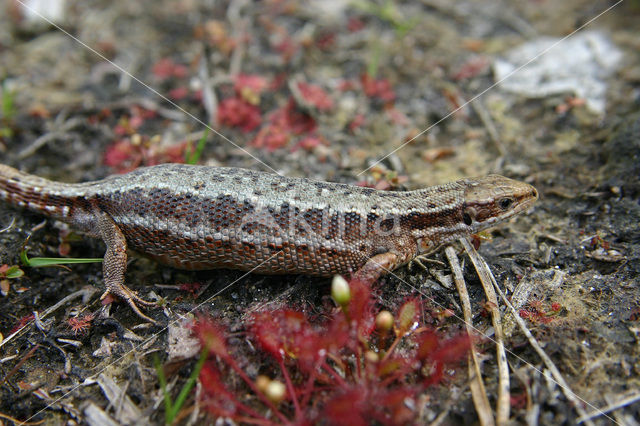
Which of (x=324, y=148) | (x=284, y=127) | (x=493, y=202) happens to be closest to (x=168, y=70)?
(x=284, y=127)

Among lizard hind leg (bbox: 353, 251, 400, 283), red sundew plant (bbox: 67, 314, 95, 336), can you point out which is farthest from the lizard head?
red sundew plant (bbox: 67, 314, 95, 336)

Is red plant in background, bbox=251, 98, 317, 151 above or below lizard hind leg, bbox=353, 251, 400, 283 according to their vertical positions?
above

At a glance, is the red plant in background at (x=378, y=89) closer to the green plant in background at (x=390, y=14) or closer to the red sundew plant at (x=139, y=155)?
the green plant in background at (x=390, y=14)

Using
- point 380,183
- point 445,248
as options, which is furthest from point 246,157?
point 445,248

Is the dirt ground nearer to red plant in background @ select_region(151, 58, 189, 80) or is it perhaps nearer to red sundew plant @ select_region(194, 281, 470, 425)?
red plant in background @ select_region(151, 58, 189, 80)

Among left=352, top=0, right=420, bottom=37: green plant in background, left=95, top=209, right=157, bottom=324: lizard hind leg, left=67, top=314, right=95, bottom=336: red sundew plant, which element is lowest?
left=67, top=314, right=95, bottom=336: red sundew plant

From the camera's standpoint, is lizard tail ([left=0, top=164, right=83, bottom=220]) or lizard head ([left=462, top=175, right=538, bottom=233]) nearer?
lizard head ([left=462, top=175, right=538, bottom=233])

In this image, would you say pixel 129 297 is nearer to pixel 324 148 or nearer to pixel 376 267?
pixel 376 267

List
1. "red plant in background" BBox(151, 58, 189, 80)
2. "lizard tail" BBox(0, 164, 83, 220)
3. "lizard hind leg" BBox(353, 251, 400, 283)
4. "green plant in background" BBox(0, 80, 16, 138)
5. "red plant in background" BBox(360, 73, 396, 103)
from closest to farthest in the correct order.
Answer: "lizard hind leg" BBox(353, 251, 400, 283) < "lizard tail" BBox(0, 164, 83, 220) < "green plant in background" BBox(0, 80, 16, 138) < "red plant in background" BBox(360, 73, 396, 103) < "red plant in background" BBox(151, 58, 189, 80)

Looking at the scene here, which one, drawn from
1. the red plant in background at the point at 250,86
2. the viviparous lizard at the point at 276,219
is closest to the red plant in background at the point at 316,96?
the red plant in background at the point at 250,86
